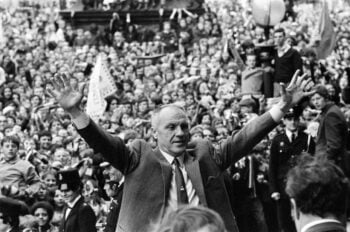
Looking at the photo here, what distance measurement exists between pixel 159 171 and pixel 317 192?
2.92m

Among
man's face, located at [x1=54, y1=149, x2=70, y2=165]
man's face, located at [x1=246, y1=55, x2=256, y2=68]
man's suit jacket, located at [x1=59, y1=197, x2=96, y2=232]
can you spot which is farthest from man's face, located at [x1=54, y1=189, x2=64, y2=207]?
man's face, located at [x1=246, y1=55, x2=256, y2=68]

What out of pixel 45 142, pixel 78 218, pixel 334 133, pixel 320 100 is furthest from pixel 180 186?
pixel 45 142

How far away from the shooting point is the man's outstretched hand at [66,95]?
24.2 ft

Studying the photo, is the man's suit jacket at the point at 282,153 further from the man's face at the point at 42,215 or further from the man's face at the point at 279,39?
the man's face at the point at 279,39

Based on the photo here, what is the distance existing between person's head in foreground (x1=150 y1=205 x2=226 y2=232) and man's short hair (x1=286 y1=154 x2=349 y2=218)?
505 millimetres

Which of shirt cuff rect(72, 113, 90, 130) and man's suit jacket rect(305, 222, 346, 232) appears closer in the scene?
man's suit jacket rect(305, 222, 346, 232)

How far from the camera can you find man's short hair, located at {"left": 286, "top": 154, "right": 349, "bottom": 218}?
4727 millimetres

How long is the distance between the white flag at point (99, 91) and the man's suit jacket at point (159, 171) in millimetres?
12576

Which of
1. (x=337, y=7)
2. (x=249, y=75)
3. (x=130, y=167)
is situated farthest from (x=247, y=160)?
(x=337, y=7)

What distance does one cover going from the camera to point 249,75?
59.1ft

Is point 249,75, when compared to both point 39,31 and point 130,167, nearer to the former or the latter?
point 130,167

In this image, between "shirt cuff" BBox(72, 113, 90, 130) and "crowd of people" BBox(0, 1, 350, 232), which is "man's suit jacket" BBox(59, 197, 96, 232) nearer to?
"crowd of people" BBox(0, 1, 350, 232)

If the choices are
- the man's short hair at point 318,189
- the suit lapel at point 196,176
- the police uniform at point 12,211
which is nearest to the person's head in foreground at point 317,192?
the man's short hair at point 318,189

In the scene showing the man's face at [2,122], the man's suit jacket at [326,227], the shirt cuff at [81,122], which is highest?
the man's suit jacket at [326,227]
